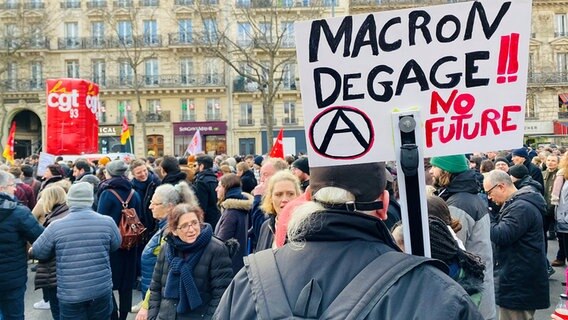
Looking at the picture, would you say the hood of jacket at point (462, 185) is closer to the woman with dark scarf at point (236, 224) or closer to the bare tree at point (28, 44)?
the woman with dark scarf at point (236, 224)

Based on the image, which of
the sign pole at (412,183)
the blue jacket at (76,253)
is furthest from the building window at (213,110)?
the sign pole at (412,183)

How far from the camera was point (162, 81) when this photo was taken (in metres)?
38.9

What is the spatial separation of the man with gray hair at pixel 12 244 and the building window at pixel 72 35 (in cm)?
3695

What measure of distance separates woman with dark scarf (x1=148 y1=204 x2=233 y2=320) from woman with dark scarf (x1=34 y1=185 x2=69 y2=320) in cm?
163

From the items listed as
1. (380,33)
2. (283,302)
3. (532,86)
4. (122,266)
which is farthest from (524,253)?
(532,86)

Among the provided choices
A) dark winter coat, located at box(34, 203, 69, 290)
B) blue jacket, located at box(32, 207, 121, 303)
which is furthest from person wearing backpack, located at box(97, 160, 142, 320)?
blue jacket, located at box(32, 207, 121, 303)

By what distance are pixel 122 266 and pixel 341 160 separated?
16.8ft

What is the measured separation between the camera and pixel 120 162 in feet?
22.0

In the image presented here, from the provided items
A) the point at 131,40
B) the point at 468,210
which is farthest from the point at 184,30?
the point at 468,210

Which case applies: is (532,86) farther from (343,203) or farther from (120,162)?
(343,203)

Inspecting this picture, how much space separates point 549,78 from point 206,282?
4059 centimetres

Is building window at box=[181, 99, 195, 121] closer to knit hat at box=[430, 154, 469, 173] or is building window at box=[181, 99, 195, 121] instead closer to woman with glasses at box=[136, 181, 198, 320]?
woman with glasses at box=[136, 181, 198, 320]

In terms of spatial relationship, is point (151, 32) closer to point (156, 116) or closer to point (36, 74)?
point (156, 116)

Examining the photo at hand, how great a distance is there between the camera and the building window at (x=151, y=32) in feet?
127
